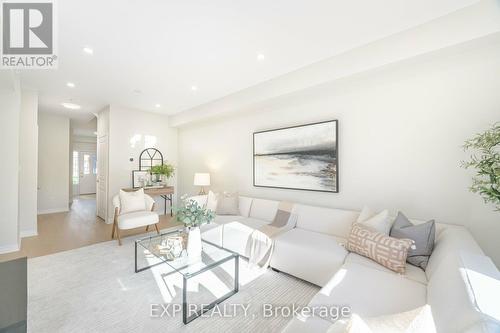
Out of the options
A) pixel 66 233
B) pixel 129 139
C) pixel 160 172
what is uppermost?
pixel 129 139

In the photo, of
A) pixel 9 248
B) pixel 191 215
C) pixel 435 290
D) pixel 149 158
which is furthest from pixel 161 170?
pixel 435 290

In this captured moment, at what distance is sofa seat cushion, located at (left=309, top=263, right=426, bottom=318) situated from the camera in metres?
1.29

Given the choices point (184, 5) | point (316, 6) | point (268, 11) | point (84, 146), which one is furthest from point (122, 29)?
point (84, 146)

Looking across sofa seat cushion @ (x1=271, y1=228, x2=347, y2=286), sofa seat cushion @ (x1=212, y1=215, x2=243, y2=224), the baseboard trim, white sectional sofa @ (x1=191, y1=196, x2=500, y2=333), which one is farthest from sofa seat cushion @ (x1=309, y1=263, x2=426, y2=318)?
the baseboard trim

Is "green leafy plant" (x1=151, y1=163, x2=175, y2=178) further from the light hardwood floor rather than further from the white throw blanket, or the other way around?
the white throw blanket

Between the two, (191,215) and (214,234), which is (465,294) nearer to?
(191,215)

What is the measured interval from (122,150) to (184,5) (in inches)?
159

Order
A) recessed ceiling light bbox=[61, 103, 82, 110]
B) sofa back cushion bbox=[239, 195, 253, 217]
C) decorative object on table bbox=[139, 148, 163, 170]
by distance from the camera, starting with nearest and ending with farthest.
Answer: sofa back cushion bbox=[239, 195, 253, 217], recessed ceiling light bbox=[61, 103, 82, 110], decorative object on table bbox=[139, 148, 163, 170]

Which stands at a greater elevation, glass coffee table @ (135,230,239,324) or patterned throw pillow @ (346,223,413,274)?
patterned throw pillow @ (346,223,413,274)

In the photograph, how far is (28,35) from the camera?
2.14 m

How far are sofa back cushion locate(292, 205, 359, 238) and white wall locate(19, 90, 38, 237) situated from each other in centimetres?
494

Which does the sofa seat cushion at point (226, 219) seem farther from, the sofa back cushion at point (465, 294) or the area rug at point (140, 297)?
the sofa back cushion at point (465, 294)

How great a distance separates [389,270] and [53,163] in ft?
26.3

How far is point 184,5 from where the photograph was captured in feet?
5.76
